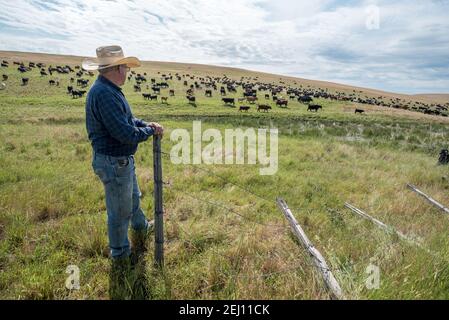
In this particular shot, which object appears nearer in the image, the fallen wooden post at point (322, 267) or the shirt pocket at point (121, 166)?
the fallen wooden post at point (322, 267)

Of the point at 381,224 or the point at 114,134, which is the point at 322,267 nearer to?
the point at 381,224

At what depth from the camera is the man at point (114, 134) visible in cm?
340

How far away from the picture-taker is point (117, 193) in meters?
3.71

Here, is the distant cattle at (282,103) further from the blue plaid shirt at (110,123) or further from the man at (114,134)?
the blue plaid shirt at (110,123)

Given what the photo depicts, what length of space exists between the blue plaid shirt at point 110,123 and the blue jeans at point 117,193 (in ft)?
0.39

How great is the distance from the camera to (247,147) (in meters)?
13.0

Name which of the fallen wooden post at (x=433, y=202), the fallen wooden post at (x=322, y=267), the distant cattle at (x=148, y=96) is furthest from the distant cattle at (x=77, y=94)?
the fallen wooden post at (x=322, y=267)

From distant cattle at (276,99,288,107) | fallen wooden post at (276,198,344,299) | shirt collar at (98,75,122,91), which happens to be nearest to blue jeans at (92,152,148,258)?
shirt collar at (98,75,122,91)

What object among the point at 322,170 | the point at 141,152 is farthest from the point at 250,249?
the point at 141,152

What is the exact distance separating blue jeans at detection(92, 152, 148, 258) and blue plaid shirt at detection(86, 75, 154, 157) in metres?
0.12

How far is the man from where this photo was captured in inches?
134

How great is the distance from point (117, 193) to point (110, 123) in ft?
2.86

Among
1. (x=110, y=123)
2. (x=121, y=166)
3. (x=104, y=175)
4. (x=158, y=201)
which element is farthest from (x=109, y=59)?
(x=158, y=201)
